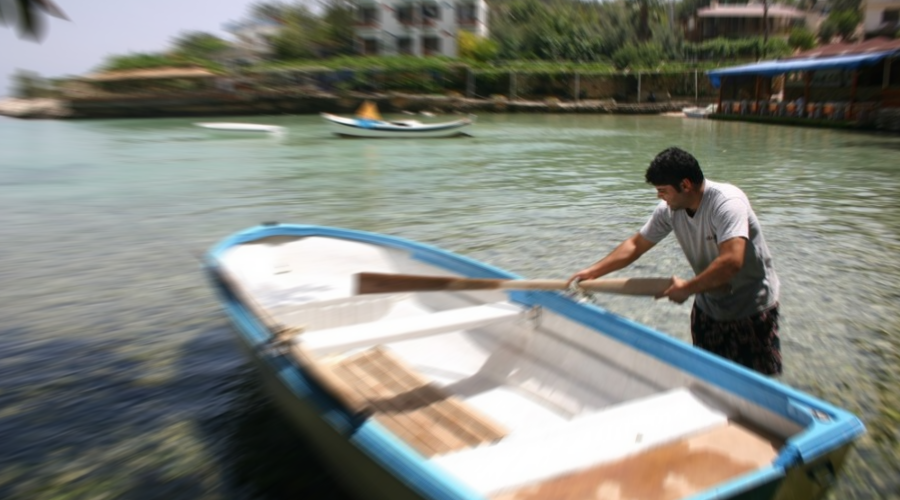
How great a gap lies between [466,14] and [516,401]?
52.2 metres

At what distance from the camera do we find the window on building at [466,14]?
52375 mm

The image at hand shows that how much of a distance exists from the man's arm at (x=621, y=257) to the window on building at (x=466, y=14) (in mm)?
51561

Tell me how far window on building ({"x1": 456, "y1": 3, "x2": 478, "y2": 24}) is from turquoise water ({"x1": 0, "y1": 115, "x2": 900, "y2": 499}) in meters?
33.6

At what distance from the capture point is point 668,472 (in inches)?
107

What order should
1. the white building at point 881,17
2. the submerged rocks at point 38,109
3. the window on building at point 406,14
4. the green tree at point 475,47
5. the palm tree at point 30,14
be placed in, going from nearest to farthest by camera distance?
the palm tree at point 30,14, the submerged rocks at point 38,109, the white building at point 881,17, the green tree at point 475,47, the window on building at point 406,14

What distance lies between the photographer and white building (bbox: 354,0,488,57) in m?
52.2

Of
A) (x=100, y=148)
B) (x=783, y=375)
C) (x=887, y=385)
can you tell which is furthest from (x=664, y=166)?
(x=100, y=148)

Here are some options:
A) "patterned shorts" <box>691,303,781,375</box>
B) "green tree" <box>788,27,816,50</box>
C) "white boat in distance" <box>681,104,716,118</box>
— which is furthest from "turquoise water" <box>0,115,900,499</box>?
"green tree" <box>788,27,816,50</box>

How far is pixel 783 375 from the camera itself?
4984 millimetres

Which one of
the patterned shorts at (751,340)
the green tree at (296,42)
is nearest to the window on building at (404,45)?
the green tree at (296,42)

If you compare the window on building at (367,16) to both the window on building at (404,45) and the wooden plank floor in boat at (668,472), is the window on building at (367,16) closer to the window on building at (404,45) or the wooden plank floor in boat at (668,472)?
the window on building at (404,45)

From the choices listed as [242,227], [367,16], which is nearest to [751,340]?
[242,227]

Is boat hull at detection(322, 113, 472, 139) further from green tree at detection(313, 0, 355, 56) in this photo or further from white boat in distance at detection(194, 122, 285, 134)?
green tree at detection(313, 0, 355, 56)

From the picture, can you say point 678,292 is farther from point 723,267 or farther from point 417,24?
point 417,24
